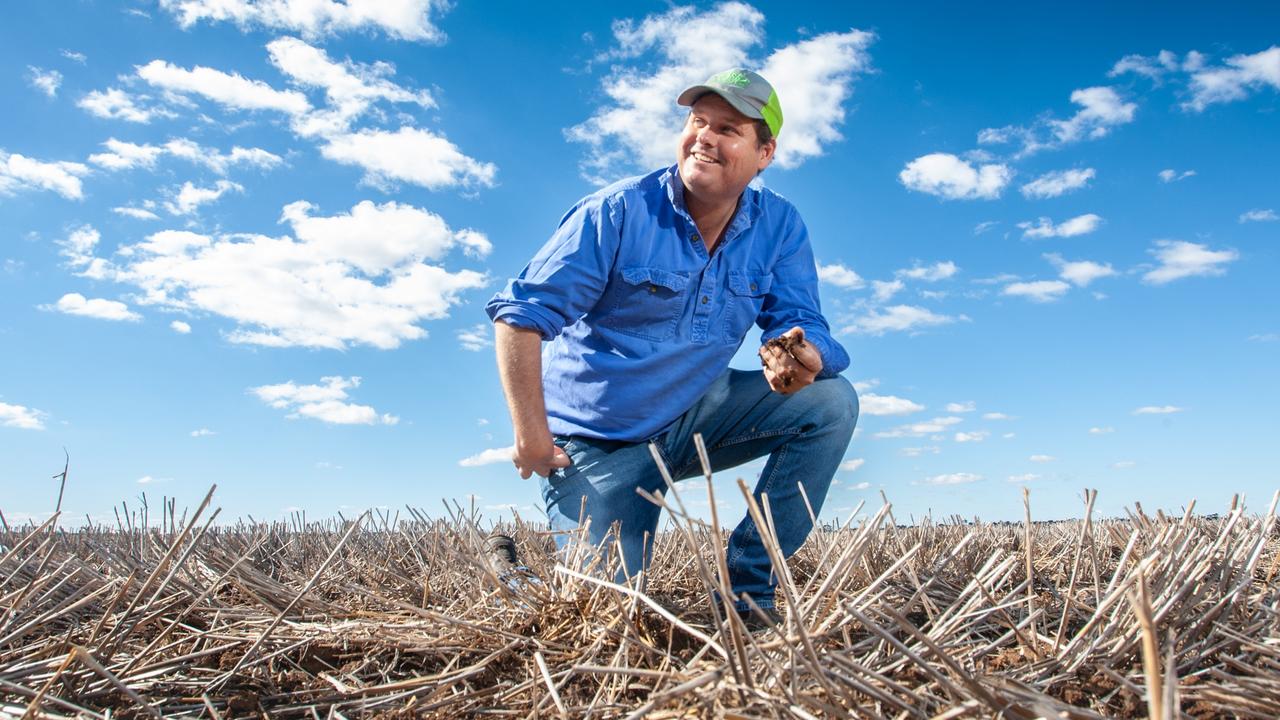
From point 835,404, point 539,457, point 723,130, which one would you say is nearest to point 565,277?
point 539,457

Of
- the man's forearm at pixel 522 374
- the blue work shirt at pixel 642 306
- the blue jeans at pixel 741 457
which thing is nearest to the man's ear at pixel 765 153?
the blue work shirt at pixel 642 306

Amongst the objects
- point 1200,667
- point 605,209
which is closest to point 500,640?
point 1200,667

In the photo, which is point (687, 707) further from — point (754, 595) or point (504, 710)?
point (754, 595)

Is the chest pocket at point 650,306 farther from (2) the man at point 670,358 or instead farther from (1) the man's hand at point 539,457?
(1) the man's hand at point 539,457

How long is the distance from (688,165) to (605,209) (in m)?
0.32

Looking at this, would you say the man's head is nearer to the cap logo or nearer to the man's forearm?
the cap logo

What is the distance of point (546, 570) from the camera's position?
7.04 feet

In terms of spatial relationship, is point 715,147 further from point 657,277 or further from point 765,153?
point 657,277

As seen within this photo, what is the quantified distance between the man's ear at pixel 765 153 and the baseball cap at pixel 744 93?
2.5 inches

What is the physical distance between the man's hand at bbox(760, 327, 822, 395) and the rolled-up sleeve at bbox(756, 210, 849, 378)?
0.98 feet

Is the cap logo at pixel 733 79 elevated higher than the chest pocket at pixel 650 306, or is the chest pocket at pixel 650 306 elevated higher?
the cap logo at pixel 733 79

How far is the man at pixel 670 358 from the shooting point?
289cm

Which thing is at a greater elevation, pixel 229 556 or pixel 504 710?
pixel 229 556

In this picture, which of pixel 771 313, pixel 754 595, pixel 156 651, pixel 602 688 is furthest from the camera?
pixel 771 313
